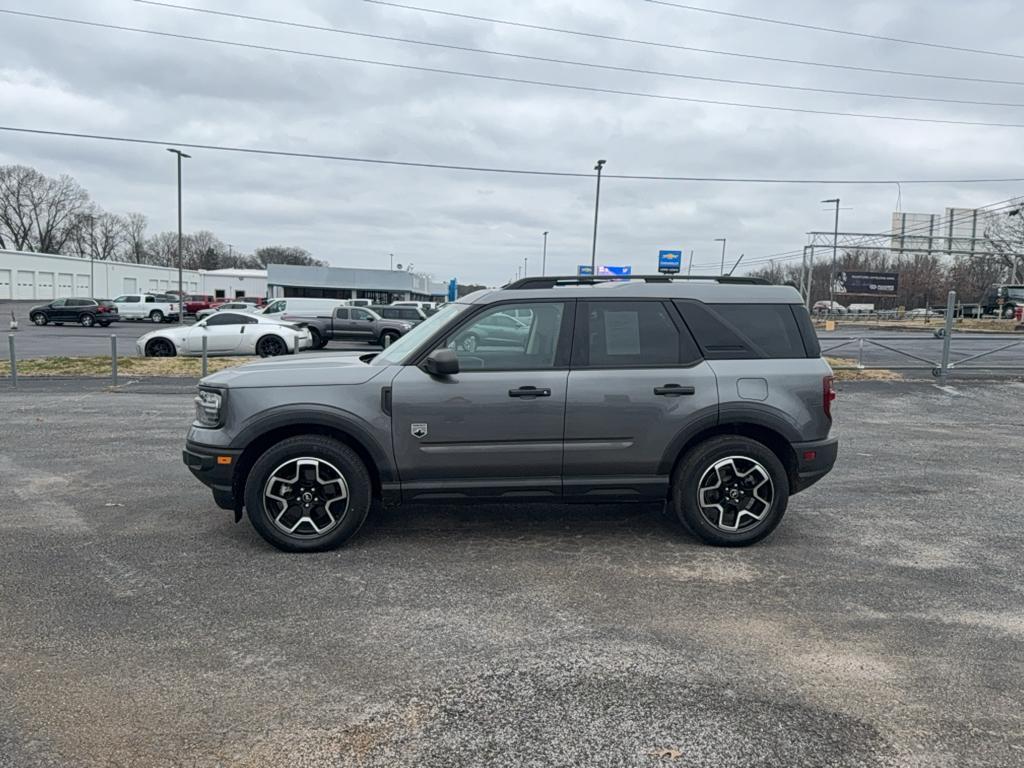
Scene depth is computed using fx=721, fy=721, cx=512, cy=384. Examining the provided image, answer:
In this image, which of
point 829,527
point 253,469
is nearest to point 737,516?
point 829,527

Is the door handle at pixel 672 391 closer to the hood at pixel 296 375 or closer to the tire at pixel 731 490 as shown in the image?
the tire at pixel 731 490

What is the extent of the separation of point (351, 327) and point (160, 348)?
293 inches

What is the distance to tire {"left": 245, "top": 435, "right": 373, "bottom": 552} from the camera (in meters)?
4.77

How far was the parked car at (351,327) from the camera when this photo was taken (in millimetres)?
25078

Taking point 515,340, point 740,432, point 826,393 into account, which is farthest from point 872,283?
point 515,340

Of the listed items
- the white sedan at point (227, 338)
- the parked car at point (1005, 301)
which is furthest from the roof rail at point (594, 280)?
the parked car at point (1005, 301)

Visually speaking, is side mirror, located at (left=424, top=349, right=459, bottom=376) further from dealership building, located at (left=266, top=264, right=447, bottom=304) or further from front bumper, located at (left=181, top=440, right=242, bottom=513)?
dealership building, located at (left=266, top=264, right=447, bottom=304)

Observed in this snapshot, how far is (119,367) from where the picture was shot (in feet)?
53.8

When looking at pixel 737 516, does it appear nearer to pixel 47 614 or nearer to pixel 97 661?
pixel 97 661

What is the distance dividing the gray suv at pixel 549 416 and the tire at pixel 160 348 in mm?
15906

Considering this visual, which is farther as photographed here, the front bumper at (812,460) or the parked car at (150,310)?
the parked car at (150,310)

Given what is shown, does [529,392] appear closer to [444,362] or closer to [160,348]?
[444,362]

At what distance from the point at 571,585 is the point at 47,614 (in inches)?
114

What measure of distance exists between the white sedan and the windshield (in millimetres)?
15315
